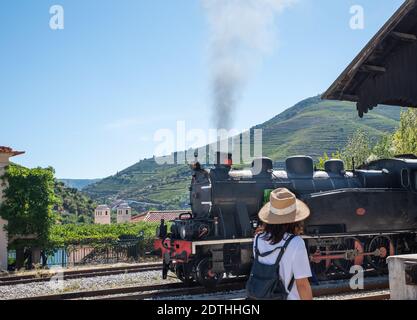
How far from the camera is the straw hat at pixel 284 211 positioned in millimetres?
3889

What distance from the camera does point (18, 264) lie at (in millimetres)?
18125

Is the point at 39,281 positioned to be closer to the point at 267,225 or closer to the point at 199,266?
the point at 199,266

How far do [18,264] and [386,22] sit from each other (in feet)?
52.4

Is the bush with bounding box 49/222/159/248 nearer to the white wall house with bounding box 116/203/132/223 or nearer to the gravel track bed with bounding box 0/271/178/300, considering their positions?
the gravel track bed with bounding box 0/271/178/300

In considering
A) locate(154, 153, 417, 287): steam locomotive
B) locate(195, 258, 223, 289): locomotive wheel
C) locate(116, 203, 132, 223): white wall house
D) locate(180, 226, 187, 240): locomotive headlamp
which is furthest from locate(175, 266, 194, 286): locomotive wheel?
locate(116, 203, 132, 223): white wall house

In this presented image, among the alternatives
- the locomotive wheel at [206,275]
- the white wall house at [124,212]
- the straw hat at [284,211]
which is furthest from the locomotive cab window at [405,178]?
the white wall house at [124,212]

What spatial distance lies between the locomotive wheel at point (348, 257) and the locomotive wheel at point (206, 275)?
3324 millimetres

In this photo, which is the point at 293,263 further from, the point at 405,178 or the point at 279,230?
the point at 405,178

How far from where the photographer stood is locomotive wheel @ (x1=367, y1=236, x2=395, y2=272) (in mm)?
12336

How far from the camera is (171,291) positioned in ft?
35.1

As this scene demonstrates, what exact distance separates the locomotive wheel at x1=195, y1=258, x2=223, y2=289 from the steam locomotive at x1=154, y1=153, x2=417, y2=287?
0.02m

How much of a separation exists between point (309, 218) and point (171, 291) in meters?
3.83

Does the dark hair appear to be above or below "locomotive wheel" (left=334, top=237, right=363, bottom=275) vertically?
above

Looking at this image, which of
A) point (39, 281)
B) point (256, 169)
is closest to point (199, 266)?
point (256, 169)
